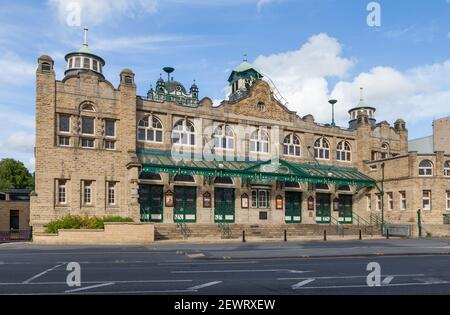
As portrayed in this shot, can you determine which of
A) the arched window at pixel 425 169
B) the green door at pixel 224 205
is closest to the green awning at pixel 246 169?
the green door at pixel 224 205

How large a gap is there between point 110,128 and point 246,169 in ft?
35.8

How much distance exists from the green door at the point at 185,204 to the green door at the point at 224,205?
6.18ft

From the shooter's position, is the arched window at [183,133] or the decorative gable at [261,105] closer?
the arched window at [183,133]

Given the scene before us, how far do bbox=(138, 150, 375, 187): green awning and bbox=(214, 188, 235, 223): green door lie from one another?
226 cm

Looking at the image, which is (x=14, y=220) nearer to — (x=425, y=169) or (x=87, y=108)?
(x=87, y=108)

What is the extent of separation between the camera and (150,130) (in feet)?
112

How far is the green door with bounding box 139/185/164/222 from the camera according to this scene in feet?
105

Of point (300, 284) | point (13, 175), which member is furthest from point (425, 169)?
point (13, 175)

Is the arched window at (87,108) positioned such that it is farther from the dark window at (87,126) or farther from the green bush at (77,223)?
the green bush at (77,223)

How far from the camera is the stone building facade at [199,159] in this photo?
2992 cm
